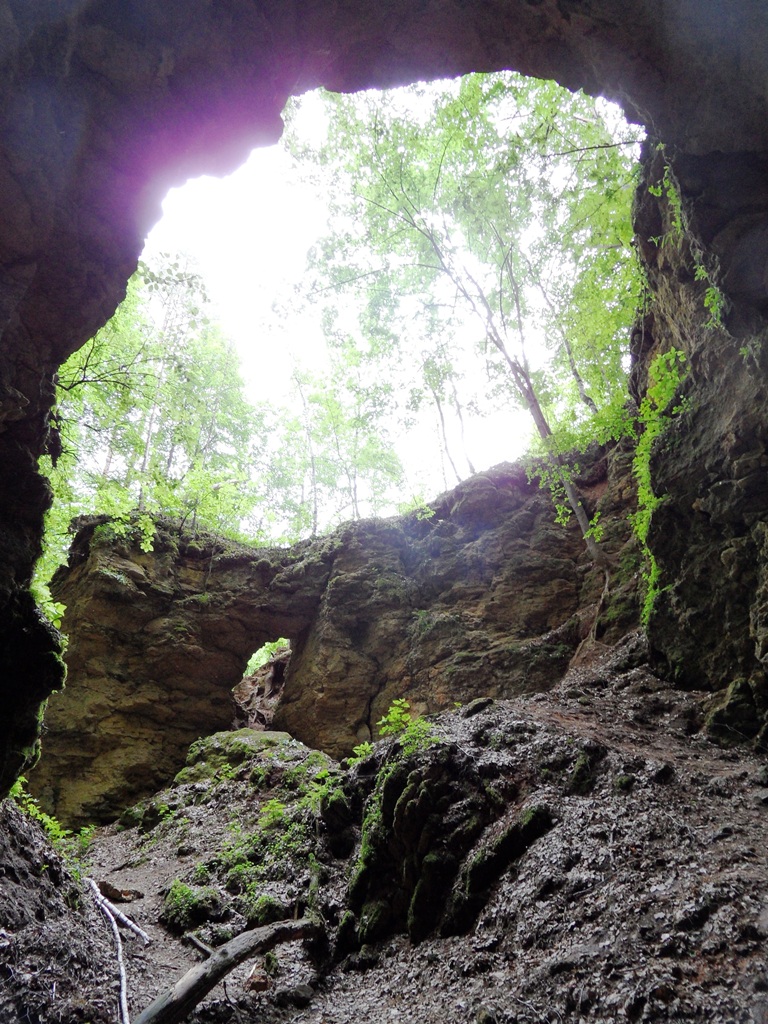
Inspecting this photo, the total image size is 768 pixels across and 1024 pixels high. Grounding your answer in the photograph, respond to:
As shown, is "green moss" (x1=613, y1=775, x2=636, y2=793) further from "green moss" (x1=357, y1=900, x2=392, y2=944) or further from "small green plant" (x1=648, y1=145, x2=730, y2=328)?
"small green plant" (x1=648, y1=145, x2=730, y2=328)

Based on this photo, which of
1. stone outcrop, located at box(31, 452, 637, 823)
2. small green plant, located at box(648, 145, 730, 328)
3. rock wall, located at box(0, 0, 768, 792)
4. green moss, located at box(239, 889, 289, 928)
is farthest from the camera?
stone outcrop, located at box(31, 452, 637, 823)

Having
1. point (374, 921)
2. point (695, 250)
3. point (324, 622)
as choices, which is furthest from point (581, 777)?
point (324, 622)

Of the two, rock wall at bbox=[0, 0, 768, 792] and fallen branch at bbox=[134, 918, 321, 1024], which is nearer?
fallen branch at bbox=[134, 918, 321, 1024]

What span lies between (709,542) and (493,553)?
763 cm

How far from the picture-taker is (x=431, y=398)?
2083 centimetres

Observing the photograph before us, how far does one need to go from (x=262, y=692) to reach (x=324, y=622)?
4.95 metres

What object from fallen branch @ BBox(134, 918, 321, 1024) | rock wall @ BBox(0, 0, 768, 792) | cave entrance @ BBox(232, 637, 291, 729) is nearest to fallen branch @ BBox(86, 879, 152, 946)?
fallen branch @ BBox(134, 918, 321, 1024)

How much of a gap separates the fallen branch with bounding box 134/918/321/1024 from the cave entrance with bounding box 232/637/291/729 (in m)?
9.52

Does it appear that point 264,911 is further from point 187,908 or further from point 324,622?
point 324,622

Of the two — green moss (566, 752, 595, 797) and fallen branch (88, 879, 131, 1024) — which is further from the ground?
fallen branch (88, 879, 131, 1024)

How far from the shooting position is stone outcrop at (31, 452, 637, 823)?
42.2 feet

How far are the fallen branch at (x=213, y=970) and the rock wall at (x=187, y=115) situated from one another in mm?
2632

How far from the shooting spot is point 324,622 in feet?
51.0

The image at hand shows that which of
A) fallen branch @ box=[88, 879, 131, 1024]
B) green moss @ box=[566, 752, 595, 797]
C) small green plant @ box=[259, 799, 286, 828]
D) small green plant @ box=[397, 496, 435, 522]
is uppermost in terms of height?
small green plant @ box=[397, 496, 435, 522]
